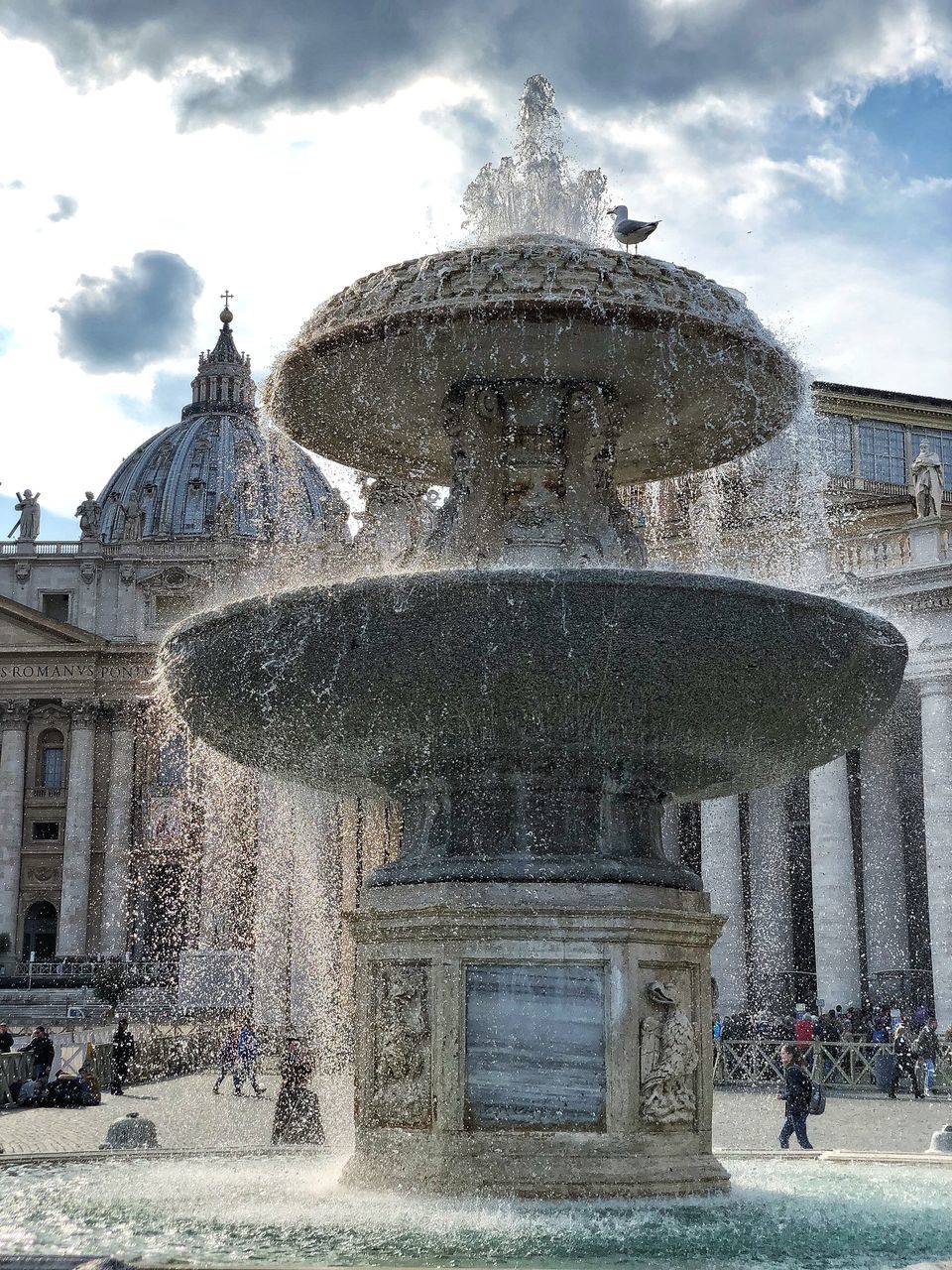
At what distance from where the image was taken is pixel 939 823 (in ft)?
114

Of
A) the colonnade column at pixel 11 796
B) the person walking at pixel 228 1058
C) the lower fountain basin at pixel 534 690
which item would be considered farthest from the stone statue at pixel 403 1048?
the colonnade column at pixel 11 796

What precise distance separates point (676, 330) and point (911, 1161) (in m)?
5.75

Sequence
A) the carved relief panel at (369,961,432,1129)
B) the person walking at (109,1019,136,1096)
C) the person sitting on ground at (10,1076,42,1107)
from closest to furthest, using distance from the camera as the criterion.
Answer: the carved relief panel at (369,961,432,1129) → the person sitting on ground at (10,1076,42,1107) → the person walking at (109,1019,136,1096)

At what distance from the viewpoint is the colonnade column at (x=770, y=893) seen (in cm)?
3988

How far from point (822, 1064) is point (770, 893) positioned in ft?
43.1

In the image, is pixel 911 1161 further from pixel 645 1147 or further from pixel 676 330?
pixel 676 330

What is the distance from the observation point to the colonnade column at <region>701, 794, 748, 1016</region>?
39.0 m

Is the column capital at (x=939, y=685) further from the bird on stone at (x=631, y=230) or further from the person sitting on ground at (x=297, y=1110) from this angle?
the bird on stone at (x=631, y=230)

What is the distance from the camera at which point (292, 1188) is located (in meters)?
8.66

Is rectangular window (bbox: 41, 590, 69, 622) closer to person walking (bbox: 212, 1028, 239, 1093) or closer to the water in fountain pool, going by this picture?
person walking (bbox: 212, 1028, 239, 1093)

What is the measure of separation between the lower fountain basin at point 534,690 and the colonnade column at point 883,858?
30.7 meters

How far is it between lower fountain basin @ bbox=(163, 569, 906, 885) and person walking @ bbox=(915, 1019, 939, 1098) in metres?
18.8

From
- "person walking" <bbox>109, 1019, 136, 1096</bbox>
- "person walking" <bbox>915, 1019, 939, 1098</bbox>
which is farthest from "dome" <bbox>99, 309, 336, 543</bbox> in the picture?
"person walking" <bbox>109, 1019, 136, 1096</bbox>

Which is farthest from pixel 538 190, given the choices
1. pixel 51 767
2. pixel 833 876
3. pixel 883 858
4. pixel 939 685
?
pixel 51 767
